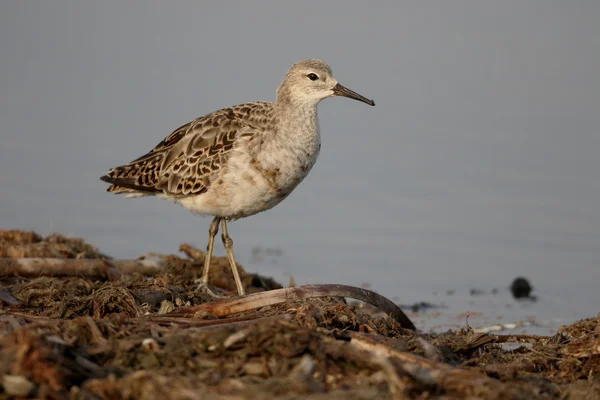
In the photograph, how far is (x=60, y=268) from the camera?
817 centimetres

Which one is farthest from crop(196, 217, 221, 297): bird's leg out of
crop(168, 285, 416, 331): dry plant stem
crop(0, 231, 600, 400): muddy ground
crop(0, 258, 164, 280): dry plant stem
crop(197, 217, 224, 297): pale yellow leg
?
crop(0, 231, 600, 400): muddy ground

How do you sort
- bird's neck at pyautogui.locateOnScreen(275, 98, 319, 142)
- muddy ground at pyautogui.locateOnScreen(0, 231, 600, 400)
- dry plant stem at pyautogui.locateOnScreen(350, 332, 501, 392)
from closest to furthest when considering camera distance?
muddy ground at pyautogui.locateOnScreen(0, 231, 600, 400), dry plant stem at pyautogui.locateOnScreen(350, 332, 501, 392), bird's neck at pyautogui.locateOnScreen(275, 98, 319, 142)

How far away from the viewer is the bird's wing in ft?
28.2

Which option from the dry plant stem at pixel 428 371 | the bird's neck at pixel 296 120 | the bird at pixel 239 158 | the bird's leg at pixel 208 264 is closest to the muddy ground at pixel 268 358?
the dry plant stem at pixel 428 371

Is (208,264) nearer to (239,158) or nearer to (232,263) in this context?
(232,263)

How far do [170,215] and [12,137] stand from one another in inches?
119

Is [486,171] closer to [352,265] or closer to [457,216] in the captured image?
[457,216]

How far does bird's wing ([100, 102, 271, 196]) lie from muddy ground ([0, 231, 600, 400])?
8.20 feet

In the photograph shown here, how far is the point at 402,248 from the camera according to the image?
11.9m

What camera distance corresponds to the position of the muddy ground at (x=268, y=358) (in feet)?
12.8

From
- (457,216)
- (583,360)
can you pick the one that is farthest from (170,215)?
(583,360)

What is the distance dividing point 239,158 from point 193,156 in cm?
53

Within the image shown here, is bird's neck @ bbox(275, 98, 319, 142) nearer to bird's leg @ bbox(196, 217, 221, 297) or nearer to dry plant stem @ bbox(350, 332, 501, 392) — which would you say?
bird's leg @ bbox(196, 217, 221, 297)

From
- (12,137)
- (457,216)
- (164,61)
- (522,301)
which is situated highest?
(164,61)
